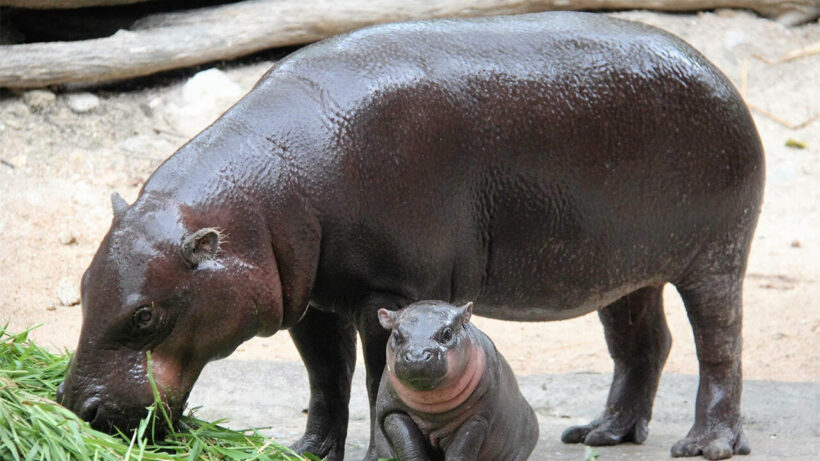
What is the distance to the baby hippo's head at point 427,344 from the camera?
3.68 m

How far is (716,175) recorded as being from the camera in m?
4.75

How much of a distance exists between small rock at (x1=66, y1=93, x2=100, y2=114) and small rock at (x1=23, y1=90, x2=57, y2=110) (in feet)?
0.51

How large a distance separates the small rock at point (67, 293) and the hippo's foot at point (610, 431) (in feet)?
12.8

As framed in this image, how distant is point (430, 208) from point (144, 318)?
3.39 feet

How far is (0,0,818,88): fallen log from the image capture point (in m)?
Answer: 9.62

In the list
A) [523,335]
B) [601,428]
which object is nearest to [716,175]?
[601,428]

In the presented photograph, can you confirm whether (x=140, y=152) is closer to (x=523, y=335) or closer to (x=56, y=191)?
(x=56, y=191)

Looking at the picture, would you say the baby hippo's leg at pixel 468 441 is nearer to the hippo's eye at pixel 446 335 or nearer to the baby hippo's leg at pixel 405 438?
the baby hippo's leg at pixel 405 438

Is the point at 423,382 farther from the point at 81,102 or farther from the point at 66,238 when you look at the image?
the point at 81,102

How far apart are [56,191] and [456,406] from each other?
618cm

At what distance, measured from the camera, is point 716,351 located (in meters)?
4.97

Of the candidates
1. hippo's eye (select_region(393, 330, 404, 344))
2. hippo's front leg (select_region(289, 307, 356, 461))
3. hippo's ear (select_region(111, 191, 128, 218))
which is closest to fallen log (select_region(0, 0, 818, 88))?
hippo's front leg (select_region(289, 307, 356, 461))

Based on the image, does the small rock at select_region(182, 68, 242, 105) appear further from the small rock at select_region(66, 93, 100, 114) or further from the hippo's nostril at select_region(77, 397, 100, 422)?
the hippo's nostril at select_region(77, 397, 100, 422)

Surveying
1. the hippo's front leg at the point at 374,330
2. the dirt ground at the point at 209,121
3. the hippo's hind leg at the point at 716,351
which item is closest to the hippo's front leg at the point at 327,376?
the hippo's front leg at the point at 374,330
